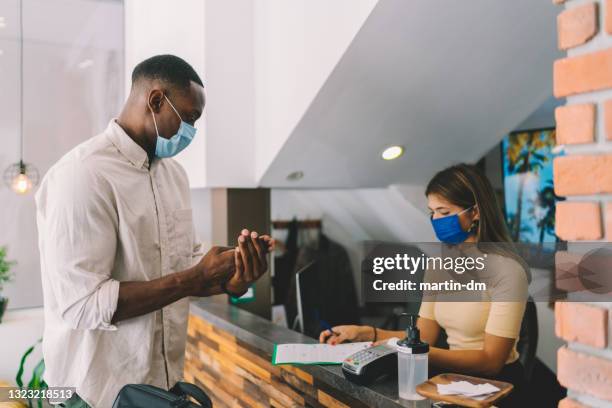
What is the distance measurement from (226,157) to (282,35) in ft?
2.19

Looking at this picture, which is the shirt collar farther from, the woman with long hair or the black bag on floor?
the woman with long hair

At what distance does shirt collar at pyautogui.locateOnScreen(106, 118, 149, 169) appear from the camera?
1.49 m

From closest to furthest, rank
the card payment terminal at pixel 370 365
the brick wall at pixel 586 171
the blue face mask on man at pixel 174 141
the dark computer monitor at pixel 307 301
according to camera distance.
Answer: the brick wall at pixel 586 171 → the card payment terminal at pixel 370 365 → the blue face mask on man at pixel 174 141 → the dark computer monitor at pixel 307 301

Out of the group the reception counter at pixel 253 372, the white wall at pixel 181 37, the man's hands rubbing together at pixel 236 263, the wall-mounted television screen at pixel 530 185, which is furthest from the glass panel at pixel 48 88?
the wall-mounted television screen at pixel 530 185

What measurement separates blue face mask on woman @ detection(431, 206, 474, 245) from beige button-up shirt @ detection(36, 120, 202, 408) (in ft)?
2.87

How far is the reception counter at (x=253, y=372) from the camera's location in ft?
4.97

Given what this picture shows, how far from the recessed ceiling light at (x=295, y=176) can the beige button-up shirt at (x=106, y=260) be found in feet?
3.81

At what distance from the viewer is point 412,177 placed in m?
3.19

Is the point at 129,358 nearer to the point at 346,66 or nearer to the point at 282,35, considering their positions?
the point at 346,66

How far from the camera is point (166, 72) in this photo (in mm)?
1508

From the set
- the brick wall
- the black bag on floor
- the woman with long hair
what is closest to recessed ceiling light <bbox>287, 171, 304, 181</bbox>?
the woman with long hair

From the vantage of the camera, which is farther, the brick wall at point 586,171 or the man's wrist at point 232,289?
the man's wrist at point 232,289

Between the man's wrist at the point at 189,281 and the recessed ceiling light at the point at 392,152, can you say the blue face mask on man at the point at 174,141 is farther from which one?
the recessed ceiling light at the point at 392,152

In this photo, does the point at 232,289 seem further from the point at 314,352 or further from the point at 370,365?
the point at 370,365
